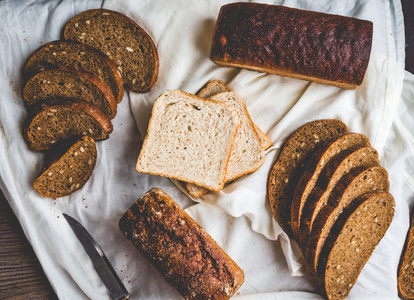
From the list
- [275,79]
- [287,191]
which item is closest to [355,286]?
[287,191]

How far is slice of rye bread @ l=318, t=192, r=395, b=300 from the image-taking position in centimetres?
244

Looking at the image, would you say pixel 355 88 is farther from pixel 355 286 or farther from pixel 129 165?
pixel 129 165

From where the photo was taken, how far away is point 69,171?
8.66 ft

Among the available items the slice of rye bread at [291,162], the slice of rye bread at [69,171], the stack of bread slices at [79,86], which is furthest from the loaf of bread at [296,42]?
the slice of rye bread at [69,171]

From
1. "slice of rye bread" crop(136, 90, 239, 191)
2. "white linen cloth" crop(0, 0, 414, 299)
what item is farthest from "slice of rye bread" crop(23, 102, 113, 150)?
"slice of rye bread" crop(136, 90, 239, 191)

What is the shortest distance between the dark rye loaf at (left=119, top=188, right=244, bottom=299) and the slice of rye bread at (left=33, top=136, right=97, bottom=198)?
519 mm

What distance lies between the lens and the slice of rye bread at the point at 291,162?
2.62m

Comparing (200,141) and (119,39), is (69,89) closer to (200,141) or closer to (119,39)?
(119,39)

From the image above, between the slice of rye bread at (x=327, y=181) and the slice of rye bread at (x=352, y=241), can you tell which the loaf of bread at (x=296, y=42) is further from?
the slice of rye bread at (x=352, y=241)

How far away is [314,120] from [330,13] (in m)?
0.78

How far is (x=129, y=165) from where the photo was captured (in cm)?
280

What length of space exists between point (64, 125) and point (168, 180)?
824mm

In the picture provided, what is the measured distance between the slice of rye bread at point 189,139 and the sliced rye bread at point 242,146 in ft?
0.38

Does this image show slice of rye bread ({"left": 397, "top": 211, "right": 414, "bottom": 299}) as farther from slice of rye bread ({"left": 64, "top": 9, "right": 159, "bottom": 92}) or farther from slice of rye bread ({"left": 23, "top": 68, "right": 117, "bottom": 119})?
slice of rye bread ({"left": 23, "top": 68, "right": 117, "bottom": 119})
